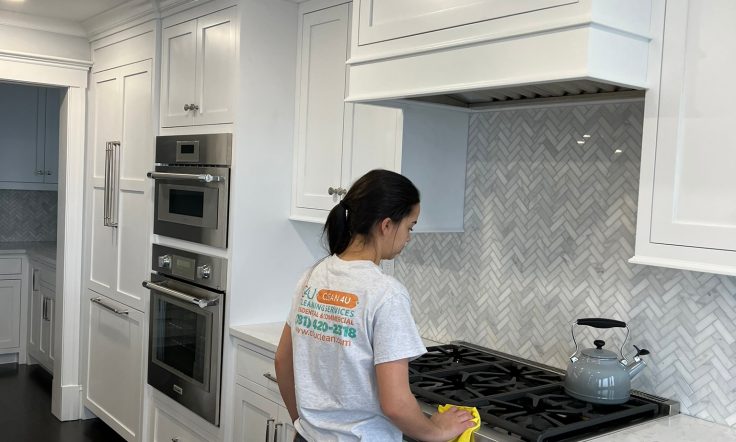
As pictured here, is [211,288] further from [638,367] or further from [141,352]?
[638,367]

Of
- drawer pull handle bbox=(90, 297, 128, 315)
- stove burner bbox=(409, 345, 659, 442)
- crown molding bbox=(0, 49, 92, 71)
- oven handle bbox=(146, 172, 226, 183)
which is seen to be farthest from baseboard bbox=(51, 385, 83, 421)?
stove burner bbox=(409, 345, 659, 442)

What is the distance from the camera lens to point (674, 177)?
180 centimetres

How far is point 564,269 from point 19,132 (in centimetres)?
482

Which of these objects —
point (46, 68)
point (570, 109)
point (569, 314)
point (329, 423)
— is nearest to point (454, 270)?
point (569, 314)

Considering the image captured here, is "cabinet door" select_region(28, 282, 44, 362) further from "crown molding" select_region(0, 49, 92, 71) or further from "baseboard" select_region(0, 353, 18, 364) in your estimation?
"crown molding" select_region(0, 49, 92, 71)

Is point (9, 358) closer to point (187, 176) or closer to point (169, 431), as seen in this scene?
point (169, 431)

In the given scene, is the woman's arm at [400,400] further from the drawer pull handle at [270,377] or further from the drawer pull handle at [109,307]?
the drawer pull handle at [109,307]

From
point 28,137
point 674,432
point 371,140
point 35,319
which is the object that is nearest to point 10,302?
point 35,319

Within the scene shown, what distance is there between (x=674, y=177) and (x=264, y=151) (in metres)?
1.80

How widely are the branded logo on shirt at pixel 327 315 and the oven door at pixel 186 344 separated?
→ 1.41 metres

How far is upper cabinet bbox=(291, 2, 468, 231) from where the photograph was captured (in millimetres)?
2623

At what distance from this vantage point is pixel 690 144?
178 centimetres

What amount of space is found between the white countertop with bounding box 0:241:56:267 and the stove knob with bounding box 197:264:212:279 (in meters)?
2.33

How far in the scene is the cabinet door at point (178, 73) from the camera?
342cm
